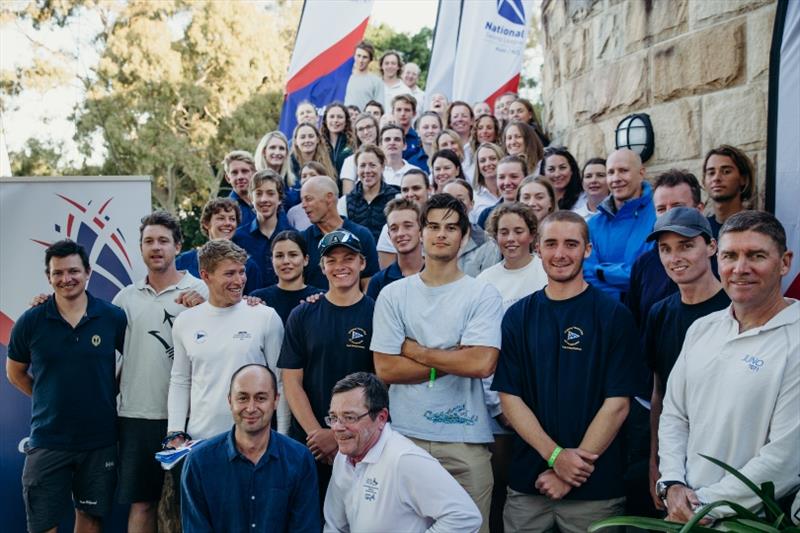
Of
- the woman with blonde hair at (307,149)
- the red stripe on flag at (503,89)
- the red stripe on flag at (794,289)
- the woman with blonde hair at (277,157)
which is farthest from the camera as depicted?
the red stripe on flag at (503,89)

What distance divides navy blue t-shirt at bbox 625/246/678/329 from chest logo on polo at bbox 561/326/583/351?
0.48 m

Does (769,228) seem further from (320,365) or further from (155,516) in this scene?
(155,516)

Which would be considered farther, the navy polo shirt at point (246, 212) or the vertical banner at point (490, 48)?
the vertical banner at point (490, 48)

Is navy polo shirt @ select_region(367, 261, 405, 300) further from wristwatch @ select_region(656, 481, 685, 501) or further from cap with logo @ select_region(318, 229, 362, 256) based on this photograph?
wristwatch @ select_region(656, 481, 685, 501)

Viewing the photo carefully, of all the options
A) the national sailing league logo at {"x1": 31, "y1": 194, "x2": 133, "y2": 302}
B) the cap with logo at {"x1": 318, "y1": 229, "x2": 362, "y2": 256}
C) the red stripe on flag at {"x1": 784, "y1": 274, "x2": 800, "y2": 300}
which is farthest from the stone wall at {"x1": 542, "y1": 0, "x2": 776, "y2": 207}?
the national sailing league logo at {"x1": 31, "y1": 194, "x2": 133, "y2": 302}

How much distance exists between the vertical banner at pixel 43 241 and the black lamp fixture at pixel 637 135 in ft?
10.9

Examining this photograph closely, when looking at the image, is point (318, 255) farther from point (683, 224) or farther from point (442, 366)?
point (683, 224)

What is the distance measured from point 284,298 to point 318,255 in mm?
703

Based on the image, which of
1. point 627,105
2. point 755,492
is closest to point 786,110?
point 627,105

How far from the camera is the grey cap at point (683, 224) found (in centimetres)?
388

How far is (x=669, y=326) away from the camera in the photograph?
393 centimetres

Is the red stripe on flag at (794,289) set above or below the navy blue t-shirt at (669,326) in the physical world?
above

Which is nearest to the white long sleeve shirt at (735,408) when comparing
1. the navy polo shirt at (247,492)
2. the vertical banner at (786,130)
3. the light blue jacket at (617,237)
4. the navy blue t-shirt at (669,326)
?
the navy blue t-shirt at (669,326)

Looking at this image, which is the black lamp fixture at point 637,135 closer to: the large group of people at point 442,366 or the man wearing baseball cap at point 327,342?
the large group of people at point 442,366
